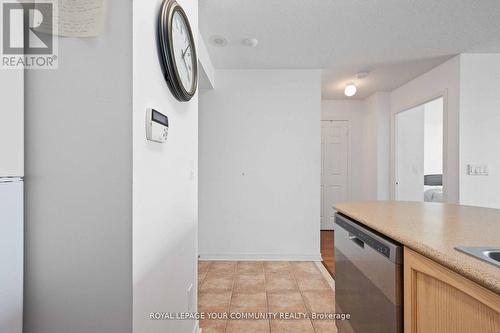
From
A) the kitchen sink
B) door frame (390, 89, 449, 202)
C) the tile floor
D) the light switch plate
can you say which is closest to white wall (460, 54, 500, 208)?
the light switch plate

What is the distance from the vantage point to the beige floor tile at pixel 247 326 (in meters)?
1.64

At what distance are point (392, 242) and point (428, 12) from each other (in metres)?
2.09

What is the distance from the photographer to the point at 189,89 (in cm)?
129

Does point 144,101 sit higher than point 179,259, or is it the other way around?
point 144,101

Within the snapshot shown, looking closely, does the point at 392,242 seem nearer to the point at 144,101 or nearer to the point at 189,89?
the point at 144,101

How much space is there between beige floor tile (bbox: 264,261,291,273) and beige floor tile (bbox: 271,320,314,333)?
0.89 meters

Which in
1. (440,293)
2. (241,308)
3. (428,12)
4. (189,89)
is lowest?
(241,308)

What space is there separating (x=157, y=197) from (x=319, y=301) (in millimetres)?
1748

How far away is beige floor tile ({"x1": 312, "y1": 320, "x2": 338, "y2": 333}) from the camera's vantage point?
162cm

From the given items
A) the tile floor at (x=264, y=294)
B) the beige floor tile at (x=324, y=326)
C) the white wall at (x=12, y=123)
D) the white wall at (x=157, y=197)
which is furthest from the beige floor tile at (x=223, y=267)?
the white wall at (x=12, y=123)

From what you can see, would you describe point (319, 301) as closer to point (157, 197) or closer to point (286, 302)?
point (286, 302)

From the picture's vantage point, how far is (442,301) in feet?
2.24

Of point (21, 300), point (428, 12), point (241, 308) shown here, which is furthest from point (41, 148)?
point (428, 12)

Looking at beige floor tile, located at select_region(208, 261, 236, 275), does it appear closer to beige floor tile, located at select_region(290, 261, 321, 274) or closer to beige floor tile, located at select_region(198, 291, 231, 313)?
beige floor tile, located at select_region(198, 291, 231, 313)
